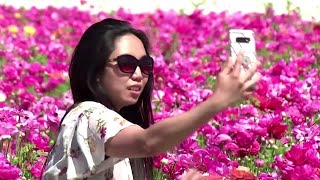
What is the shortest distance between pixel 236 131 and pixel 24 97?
2028 mm

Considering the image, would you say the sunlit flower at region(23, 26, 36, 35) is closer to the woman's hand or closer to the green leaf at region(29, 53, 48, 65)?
the green leaf at region(29, 53, 48, 65)

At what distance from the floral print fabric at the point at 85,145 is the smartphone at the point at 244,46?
1.40 feet

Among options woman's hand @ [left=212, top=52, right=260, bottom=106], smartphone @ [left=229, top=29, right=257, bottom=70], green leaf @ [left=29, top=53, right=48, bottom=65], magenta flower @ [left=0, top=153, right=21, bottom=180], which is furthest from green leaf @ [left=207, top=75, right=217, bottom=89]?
woman's hand @ [left=212, top=52, right=260, bottom=106]

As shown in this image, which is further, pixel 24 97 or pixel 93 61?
pixel 24 97

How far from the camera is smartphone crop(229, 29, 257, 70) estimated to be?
8.53ft

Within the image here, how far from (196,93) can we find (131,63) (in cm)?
258

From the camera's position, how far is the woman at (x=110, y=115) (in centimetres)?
284

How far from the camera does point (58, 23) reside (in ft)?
35.7

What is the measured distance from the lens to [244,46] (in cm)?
275

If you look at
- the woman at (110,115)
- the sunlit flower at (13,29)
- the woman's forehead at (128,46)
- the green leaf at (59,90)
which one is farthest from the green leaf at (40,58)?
the woman's forehead at (128,46)

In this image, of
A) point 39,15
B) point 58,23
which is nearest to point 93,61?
point 58,23

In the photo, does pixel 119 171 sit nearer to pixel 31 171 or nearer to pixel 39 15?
pixel 31 171

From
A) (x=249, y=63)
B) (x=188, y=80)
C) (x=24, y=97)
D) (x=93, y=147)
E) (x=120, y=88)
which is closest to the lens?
(x=249, y=63)

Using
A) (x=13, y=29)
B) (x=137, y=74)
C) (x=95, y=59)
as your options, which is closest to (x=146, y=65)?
(x=137, y=74)
